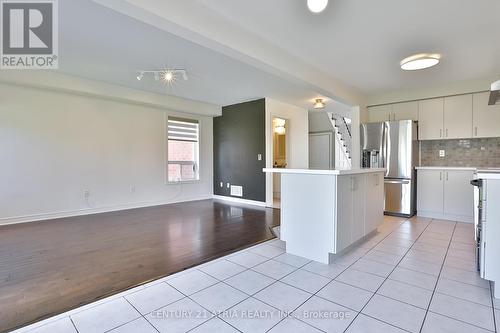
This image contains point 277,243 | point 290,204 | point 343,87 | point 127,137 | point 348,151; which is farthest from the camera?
point 348,151

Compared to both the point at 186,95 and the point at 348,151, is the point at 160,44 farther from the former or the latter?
the point at 348,151

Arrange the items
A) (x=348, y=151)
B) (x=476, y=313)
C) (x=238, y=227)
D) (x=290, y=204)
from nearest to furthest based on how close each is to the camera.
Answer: (x=476, y=313) < (x=290, y=204) < (x=238, y=227) < (x=348, y=151)

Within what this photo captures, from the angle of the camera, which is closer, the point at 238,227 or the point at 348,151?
the point at 238,227

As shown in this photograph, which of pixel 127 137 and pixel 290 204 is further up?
pixel 127 137

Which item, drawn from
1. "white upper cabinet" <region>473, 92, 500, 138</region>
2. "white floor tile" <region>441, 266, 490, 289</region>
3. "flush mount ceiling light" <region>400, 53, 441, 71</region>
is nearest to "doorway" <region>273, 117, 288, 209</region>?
"flush mount ceiling light" <region>400, 53, 441, 71</region>

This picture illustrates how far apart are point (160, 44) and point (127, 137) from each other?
2939 millimetres

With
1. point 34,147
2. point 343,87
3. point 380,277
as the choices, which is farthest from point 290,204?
point 34,147

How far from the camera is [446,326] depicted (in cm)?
157

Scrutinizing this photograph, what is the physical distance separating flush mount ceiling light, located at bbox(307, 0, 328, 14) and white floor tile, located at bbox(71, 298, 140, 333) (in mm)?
2802

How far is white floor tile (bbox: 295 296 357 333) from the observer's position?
1.58 metres

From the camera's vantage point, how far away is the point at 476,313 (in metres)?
1.71

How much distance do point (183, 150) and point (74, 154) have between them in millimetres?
2384

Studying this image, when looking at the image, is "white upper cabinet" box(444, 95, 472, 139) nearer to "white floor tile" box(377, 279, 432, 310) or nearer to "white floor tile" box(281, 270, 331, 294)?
"white floor tile" box(377, 279, 432, 310)

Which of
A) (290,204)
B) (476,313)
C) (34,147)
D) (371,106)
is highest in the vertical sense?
(371,106)
